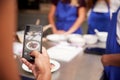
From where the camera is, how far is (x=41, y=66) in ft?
2.71

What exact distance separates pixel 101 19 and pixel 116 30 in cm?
96

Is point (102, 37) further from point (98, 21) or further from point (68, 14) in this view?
point (68, 14)

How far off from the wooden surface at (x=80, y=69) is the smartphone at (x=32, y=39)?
138 millimetres

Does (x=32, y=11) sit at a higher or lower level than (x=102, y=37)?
lower

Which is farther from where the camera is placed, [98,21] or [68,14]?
[68,14]

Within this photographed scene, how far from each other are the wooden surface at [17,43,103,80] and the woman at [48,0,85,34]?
87 cm

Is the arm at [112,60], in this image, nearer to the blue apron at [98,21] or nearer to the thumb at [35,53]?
the thumb at [35,53]

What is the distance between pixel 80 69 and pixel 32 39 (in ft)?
1.04

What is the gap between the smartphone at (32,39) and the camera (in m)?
0.97

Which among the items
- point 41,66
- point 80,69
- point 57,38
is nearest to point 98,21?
point 57,38

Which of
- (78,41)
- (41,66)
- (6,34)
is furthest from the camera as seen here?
(78,41)

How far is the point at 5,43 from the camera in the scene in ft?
1.21

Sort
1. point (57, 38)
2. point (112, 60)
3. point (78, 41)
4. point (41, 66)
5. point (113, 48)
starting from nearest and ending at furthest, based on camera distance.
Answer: point (41, 66) → point (112, 60) → point (113, 48) → point (78, 41) → point (57, 38)

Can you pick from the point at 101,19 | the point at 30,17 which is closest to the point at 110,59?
the point at 101,19
